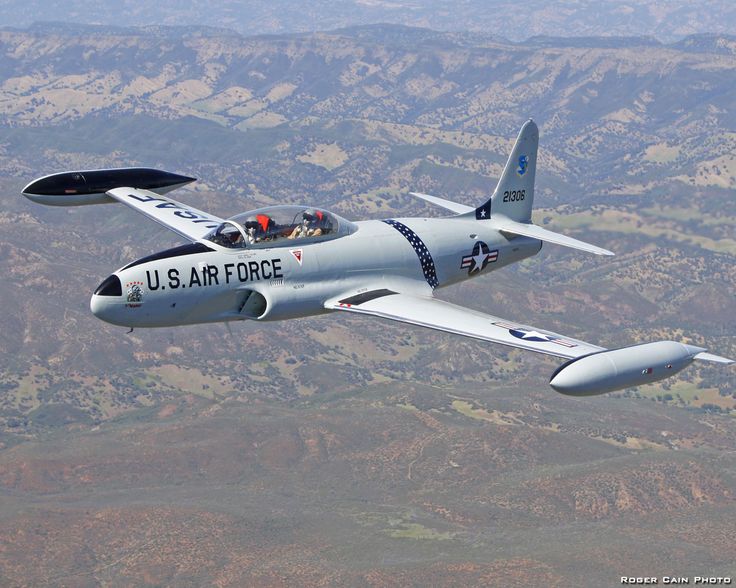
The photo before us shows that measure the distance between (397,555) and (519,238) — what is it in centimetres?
11484

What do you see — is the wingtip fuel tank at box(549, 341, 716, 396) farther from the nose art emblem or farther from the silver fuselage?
the nose art emblem

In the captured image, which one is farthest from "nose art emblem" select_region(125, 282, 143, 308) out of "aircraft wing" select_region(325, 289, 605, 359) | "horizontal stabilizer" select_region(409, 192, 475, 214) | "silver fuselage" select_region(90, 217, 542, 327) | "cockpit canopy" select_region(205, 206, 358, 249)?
"horizontal stabilizer" select_region(409, 192, 475, 214)

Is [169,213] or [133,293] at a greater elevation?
[169,213]

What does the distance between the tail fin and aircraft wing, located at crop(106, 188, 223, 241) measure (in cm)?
1646

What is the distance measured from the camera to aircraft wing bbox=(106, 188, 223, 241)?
59062mm

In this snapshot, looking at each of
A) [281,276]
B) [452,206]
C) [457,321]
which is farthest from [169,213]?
[457,321]

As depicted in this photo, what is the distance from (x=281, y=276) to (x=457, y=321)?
8.57m

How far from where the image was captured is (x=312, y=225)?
5366cm

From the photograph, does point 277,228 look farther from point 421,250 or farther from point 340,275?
point 421,250

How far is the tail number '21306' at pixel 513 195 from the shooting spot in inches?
2596

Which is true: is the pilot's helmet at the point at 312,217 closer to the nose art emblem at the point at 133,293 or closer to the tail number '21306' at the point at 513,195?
the nose art emblem at the point at 133,293

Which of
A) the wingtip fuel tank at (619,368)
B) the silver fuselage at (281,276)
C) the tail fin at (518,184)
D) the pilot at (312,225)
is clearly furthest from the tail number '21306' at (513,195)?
the wingtip fuel tank at (619,368)

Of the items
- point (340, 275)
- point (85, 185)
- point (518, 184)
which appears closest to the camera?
point (340, 275)

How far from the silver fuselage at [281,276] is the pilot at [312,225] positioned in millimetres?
533
